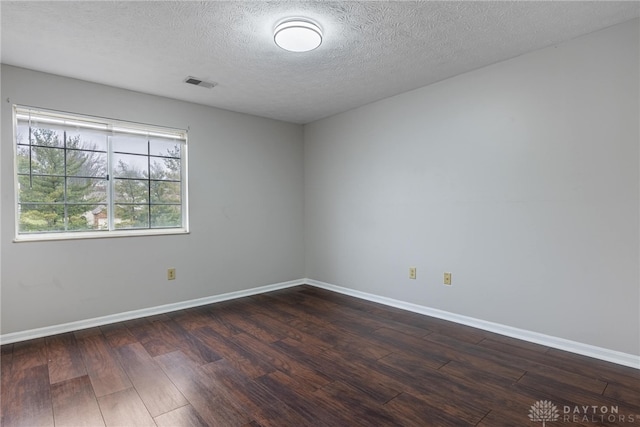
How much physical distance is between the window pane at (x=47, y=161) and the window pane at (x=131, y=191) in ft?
1.57

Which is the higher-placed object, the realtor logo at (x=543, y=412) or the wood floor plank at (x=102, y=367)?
the realtor logo at (x=543, y=412)

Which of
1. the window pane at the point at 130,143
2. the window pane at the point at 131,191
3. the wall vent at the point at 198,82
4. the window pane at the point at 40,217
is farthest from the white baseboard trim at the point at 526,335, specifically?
the window pane at the point at 40,217

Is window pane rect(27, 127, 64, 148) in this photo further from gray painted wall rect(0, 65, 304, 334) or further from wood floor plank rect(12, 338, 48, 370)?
wood floor plank rect(12, 338, 48, 370)

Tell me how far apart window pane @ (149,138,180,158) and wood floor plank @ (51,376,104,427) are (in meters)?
2.31

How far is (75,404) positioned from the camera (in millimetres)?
1901

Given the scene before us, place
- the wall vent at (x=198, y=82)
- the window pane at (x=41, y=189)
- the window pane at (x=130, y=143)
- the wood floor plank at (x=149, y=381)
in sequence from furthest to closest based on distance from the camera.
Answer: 1. the window pane at (x=130, y=143)
2. the wall vent at (x=198, y=82)
3. the window pane at (x=41, y=189)
4. the wood floor plank at (x=149, y=381)

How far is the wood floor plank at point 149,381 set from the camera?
1.89m

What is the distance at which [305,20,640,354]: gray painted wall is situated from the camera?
91.3 inches

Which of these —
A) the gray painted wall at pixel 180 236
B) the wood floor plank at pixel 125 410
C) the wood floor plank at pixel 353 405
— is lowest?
the wood floor plank at pixel 125 410

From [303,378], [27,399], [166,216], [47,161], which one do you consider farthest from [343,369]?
[47,161]

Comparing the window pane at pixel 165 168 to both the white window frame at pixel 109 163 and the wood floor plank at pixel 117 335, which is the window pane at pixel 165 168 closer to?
the white window frame at pixel 109 163

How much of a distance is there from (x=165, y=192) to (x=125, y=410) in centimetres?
240

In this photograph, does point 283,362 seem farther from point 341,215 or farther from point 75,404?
point 341,215

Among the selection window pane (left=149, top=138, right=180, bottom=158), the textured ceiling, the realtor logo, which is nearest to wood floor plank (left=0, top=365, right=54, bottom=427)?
window pane (left=149, top=138, right=180, bottom=158)
